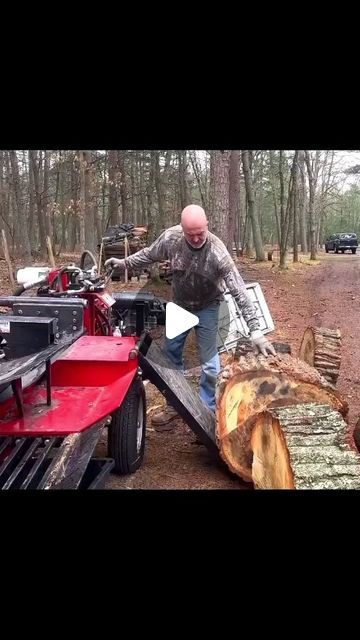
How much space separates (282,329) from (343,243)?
13.3 meters

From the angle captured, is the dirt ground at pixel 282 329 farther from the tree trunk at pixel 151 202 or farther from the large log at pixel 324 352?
the tree trunk at pixel 151 202

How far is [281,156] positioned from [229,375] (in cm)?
1330

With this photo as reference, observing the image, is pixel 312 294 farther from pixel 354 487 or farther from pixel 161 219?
pixel 354 487

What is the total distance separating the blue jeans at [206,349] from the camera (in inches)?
170

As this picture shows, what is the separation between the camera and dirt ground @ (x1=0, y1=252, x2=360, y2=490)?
11.6ft

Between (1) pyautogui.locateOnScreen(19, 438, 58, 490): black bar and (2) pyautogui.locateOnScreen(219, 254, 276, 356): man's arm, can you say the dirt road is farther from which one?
(2) pyautogui.locateOnScreen(219, 254, 276, 356): man's arm

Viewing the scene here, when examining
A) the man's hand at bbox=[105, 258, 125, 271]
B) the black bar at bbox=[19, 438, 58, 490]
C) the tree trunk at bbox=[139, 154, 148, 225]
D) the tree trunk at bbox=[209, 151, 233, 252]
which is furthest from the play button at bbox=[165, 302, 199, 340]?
the tree trunk at bbox=[139, 154, 148, 225]

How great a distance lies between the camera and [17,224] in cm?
1800

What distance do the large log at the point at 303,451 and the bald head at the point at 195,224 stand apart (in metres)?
1.45

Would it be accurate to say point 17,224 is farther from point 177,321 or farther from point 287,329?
point 177,321

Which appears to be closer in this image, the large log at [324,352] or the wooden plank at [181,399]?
the wooden plank at [181,399]

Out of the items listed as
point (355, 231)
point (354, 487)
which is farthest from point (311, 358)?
point (355, 231)

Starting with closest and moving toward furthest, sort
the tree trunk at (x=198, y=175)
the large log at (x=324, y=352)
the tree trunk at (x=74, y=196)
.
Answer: the large log at (x=324, y=352)
the tree trunk at (x=74, y=196)
the tree trunk at (x=198, y=175)

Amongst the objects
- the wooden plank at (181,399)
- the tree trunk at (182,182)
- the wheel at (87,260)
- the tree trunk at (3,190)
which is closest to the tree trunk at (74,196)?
the tree trunk at (3,190)
